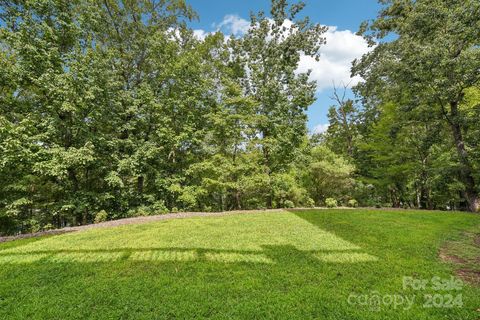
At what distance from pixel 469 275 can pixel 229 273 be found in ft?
12.9

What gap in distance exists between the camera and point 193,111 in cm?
1450

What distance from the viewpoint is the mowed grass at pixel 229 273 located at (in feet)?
9.59

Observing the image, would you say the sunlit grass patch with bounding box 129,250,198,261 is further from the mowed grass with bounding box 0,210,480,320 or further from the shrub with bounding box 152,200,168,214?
the shrub with bounding box 152,200,168,214

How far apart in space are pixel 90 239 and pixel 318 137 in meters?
20.3

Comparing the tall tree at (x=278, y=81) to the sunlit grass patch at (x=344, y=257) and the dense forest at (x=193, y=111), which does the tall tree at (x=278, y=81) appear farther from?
the sunlit grass patch at (x=344, y=257)

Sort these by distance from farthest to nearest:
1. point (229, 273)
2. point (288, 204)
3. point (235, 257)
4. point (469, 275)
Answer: point (288, 204)
point (235, 257)
point (229, 273)
point (469, 275)

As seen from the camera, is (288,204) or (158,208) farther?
(288,204)

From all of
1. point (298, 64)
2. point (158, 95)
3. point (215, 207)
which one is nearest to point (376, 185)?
point (298, 64)

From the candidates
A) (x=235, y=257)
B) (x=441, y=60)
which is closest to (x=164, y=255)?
(x=235, y=257)

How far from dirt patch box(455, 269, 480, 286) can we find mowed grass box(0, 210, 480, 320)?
13 centimetres

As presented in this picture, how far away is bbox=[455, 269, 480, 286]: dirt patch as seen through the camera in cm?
363

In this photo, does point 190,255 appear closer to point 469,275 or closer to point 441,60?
point 469,275

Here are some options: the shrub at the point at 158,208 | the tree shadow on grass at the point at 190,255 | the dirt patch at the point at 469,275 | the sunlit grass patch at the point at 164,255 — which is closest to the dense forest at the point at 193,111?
the shrub at the point at 158,208

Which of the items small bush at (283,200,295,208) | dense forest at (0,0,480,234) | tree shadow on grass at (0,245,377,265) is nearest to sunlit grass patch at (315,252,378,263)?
tree shadow on grass at (0,245,377,265)
